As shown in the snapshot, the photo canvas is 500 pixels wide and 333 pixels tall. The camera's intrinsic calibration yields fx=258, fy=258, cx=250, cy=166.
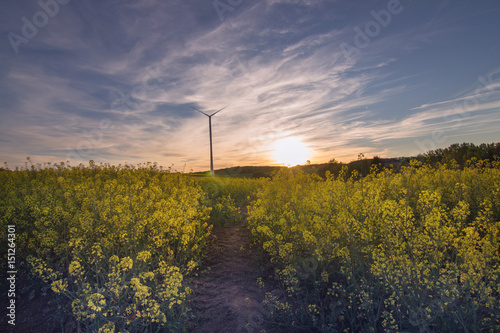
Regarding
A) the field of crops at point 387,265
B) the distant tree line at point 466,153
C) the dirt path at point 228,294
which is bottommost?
the dirt path at point 228,294

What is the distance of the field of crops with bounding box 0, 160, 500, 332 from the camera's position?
354cm

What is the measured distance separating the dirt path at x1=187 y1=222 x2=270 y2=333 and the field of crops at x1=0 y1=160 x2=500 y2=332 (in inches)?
11.3

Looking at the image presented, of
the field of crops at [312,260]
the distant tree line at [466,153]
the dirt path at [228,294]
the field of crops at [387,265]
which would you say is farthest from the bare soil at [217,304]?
the distant tree line at [466,153]

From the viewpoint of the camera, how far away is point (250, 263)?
6211 millimetres

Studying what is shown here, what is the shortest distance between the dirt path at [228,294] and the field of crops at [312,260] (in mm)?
288

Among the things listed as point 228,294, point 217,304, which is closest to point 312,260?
point 228,294

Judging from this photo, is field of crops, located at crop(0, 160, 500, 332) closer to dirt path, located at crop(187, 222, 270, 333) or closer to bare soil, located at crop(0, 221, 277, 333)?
bare soil, located at crop(0, 221, 277, 333)

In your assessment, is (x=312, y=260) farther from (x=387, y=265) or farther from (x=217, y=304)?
(x=217, y=304)

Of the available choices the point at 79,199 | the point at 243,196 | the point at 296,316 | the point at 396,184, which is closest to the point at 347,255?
the point at 296,316

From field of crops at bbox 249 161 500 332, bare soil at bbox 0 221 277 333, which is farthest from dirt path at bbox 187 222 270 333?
field of crops at bbox 249 161 500 332

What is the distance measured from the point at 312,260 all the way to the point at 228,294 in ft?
5.70

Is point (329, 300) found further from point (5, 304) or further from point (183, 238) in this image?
point (5, 304)

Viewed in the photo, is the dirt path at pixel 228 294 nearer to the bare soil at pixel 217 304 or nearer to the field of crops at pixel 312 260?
the bare soil at pixel 217 304

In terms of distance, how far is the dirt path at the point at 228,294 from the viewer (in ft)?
13.7
